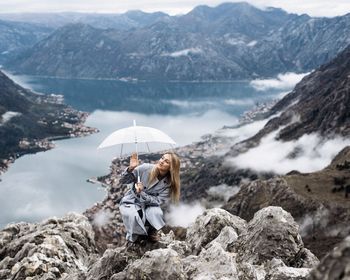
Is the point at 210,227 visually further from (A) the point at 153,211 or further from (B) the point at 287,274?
(B) the point at 287,274

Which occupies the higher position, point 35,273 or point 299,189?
point 35,273

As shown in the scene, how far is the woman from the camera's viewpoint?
61.0ft

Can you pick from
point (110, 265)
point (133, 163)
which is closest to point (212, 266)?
point (110, 265)

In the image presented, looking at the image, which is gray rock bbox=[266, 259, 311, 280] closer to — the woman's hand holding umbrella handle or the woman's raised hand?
the woman's hand holding umbrella handle

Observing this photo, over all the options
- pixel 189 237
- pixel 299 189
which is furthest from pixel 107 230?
pixel 189 237

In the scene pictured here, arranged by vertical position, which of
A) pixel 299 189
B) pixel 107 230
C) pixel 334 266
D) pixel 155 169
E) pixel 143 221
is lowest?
pixel 107 230

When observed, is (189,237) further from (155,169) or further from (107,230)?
(107,230)

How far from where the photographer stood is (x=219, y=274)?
60.7 feet

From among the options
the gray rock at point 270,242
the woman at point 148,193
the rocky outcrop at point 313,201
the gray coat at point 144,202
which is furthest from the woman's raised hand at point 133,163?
the rocky outcrop at point 313,201

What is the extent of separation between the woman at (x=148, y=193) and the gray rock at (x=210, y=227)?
10.2 metres

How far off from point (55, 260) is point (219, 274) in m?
11.6

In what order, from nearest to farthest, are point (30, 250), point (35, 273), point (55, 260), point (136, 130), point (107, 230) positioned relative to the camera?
point (136, 130) < point (35, 273) < point (55, 260) < point (30, 250) < point (107, 230)

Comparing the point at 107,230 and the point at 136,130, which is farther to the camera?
the point at 107,230

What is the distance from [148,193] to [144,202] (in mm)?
383
